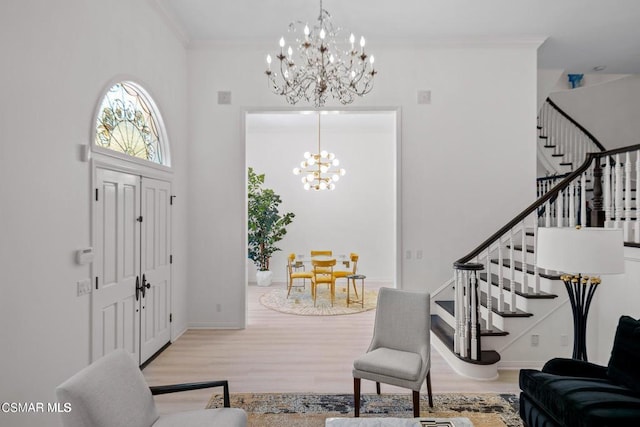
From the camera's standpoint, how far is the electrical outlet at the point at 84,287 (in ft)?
8.84

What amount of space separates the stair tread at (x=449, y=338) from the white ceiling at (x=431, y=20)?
3.82m

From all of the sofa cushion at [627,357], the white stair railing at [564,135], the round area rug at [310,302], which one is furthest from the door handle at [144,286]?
the white stair railing at [564,135]

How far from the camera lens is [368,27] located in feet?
15.1

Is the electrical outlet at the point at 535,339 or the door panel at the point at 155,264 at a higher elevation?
the door panel at the point at 155,264

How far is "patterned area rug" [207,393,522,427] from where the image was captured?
8.91ft

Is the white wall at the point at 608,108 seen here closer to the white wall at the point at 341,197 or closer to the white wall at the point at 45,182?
the white wall at the point at 341,197

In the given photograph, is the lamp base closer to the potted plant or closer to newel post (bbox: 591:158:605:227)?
newel post (bbox: 591:158:605:227)

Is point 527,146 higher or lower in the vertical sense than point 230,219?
higher

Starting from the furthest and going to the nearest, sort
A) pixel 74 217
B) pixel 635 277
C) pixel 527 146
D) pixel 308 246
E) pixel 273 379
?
1. pixel 308 246
2. pixel 527 146
3. pixel 273 379
4. pixel 635 277
5. pixel 74 217

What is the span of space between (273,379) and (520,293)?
8.86 ft

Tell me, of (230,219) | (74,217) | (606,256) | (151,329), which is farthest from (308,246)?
(606,256)

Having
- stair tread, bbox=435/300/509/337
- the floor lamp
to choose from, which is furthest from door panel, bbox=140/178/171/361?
the floor lamp

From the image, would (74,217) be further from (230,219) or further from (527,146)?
(527,146)

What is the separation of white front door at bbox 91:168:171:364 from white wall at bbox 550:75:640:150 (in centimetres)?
806
